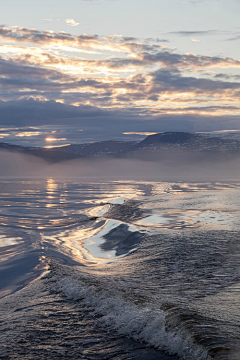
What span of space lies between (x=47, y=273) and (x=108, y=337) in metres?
4.92

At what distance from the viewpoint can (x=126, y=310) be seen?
709cm

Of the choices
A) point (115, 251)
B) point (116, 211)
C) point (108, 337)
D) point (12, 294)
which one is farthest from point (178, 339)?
point (116, 211)

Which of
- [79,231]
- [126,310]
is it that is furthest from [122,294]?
[79,231]

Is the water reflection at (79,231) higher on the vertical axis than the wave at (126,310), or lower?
lower

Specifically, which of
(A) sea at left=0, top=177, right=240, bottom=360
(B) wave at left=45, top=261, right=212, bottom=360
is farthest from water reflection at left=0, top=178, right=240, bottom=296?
(B) wave at left=45, top=261, right=212, bottom=360

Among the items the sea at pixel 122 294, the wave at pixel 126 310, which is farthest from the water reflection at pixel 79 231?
the wave at pixel 126 310

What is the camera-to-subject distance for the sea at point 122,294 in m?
5.59

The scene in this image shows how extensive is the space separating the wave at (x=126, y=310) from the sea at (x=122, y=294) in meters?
0.02

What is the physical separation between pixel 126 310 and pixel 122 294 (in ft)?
3.14

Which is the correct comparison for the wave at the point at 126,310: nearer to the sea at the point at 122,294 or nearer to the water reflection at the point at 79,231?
the sea at the point at 122,294

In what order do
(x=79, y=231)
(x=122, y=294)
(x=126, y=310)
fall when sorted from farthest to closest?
(x=79, y=231) < (x=122, y=294) < (x=126, y=310)

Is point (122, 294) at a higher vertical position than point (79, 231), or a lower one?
higher

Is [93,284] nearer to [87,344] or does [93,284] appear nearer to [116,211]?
[87,344]

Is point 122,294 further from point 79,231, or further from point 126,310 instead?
point 79,231
